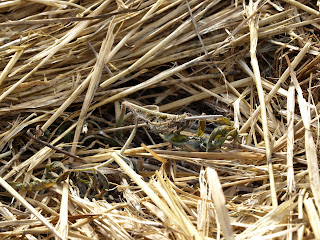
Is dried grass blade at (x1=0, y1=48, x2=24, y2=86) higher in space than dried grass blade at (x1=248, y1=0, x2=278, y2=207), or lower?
higher

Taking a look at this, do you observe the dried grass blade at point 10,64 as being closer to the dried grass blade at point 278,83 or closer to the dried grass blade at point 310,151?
the dried grass blade at point 278,83

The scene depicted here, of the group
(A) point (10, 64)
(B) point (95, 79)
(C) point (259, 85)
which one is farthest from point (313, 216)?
(A) point (10, 64)

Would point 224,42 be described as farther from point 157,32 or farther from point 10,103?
point 10,103

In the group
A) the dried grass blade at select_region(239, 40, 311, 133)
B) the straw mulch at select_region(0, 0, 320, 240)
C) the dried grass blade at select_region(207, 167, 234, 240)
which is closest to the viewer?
the dried grass blade at select_region(207, 167, 234, 240)

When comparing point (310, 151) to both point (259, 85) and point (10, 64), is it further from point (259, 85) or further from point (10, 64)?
point (10, 64)

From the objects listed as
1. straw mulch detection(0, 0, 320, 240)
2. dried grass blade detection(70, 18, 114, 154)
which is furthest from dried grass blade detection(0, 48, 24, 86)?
dried grass blade detection(70, 18, 114, 154)

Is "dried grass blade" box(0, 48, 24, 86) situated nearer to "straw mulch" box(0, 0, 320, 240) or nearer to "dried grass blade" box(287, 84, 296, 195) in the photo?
"straw mulch" box(0, 0, 320, 240)

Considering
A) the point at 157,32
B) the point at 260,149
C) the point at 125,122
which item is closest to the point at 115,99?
the point at 125,122

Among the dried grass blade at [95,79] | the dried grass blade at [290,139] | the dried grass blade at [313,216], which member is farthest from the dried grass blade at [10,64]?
the dried grass blade at [313,216]

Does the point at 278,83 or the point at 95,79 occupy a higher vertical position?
the point at 95,79

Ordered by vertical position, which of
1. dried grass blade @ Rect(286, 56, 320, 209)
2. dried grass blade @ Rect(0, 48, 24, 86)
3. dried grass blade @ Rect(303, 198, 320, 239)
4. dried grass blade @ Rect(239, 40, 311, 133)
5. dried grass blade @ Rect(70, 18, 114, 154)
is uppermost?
dried grass blade @ Rect(0, 48, 24, 86)
